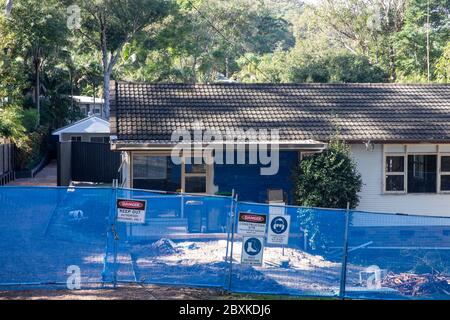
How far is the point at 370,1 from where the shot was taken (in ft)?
160

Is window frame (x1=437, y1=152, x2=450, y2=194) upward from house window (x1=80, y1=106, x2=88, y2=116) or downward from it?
downward

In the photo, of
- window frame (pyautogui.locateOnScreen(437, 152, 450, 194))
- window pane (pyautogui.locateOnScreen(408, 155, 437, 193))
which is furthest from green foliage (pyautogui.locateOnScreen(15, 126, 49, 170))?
window frame (pyautogui.locateOnScreen(437, 152, 450, 194))

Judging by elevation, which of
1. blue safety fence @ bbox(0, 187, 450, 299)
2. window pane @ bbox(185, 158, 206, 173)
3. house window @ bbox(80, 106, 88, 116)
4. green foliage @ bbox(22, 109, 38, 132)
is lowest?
blue safety fence @ bbox(0, 187, 450, 299)

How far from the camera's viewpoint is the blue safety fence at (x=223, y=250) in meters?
Answer: 11.3

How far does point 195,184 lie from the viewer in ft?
59.4

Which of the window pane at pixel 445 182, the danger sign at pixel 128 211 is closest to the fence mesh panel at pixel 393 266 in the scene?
the danger sign at pixel 128 211

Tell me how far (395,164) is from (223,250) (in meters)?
8.86

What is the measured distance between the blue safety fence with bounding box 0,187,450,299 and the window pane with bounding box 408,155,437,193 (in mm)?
7354

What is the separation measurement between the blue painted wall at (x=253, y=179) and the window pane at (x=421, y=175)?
11.5 ft

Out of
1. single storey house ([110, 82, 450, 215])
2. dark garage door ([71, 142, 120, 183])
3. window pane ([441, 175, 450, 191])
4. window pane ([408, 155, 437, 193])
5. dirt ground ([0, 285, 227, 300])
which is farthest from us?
dark garage door ([71, 142, 120, 183])

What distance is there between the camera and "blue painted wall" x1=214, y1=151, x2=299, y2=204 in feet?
59.8

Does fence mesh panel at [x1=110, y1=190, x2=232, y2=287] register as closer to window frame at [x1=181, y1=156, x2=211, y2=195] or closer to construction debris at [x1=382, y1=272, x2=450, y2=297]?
construction debris at [x1=382, y1=272, x2=450, y2=297]
